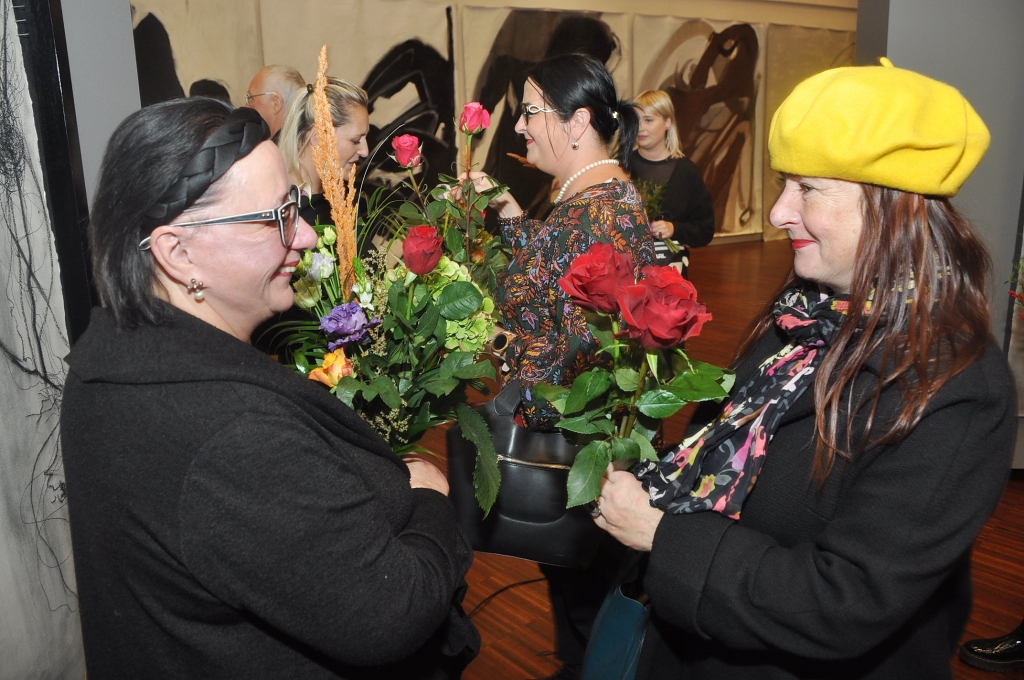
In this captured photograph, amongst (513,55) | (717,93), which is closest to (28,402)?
(513,55)

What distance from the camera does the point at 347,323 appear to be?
1.36m

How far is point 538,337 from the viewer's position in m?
2.13

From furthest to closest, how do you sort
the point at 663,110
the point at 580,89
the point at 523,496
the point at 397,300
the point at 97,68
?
1. the point at 663,110
2. the point at 580,89
3. the point at 97,68
4. the point at 523,496
5. the point at 397,300

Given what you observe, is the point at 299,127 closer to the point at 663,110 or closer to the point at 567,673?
the point at 567,673

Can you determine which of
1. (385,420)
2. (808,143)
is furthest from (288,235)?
(808,143)

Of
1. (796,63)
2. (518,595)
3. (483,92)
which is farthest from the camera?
(796,63)

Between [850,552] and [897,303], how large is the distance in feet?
1.23

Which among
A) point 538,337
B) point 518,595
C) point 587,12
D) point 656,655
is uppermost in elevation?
point 587,12

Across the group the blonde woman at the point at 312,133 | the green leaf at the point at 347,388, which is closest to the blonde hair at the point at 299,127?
the blonde woman at the point at 312,133

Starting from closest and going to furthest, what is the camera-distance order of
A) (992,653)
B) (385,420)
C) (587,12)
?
(385,420) < (992,653) < (587,12)

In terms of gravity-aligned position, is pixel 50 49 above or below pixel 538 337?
above

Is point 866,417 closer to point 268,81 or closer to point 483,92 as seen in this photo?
point 268,81

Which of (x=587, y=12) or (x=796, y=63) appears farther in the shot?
(x=796, y=63)

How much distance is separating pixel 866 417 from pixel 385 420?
2.62 ft
